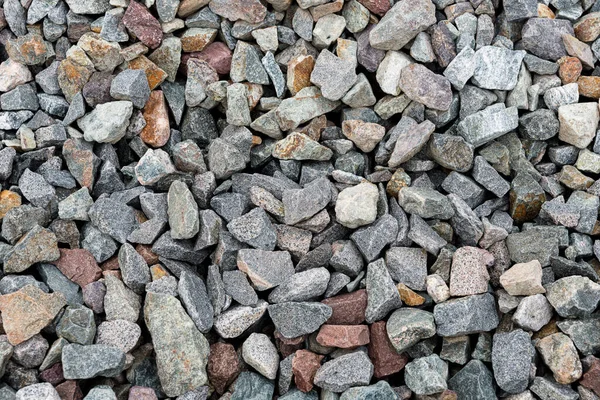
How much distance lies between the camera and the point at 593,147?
334cm

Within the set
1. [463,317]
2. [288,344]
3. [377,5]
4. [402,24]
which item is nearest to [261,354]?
[288,344]

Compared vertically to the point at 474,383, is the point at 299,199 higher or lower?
higher

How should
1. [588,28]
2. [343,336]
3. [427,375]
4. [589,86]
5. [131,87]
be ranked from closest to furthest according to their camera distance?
1. [427,375]
2. [343,336]
3. [131,87]
4. [589,86]
5. [588,28]

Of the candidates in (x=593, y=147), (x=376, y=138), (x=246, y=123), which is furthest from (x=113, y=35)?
(x=593, y=147)

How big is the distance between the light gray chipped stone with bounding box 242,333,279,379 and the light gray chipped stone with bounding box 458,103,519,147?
1.45 metres

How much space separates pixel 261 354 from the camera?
2842 mm

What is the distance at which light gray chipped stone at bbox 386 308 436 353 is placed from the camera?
2777 millimetres

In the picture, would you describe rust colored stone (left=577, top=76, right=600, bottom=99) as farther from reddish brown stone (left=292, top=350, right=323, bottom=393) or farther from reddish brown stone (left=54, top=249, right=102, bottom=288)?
reddish brown stone (left=54, top=249, right=102, bottom=288)

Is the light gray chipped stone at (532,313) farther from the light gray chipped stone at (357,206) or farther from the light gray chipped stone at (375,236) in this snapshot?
the light gray chipped stone at (357,206)

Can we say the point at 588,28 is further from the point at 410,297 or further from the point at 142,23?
the point at 142,23

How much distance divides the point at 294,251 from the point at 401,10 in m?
1.40

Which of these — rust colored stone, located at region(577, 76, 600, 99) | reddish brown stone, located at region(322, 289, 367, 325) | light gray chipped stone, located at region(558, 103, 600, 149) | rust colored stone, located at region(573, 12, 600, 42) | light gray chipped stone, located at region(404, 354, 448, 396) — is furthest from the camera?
rust colored stone, located at region(573, 12, 600, 42)

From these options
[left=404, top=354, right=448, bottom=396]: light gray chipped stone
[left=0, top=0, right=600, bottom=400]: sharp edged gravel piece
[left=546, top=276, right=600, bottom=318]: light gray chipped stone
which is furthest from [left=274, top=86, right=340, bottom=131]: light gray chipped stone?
[left=546, top=276, right=600, bottom=318]: light gray chipped stone

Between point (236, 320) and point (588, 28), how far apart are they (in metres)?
2.48
